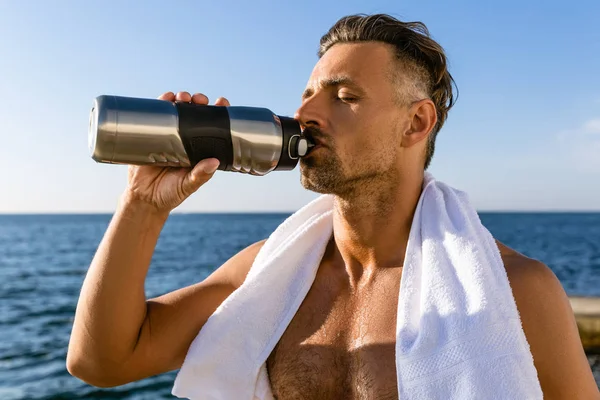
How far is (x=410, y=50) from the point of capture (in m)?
2.87

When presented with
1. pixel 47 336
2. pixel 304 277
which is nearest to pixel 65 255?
pixel 47 336

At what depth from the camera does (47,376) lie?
30.2 ft

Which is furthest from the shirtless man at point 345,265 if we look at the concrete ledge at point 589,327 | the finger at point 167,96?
the concrete ledge at point 589,327

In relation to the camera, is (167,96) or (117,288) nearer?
(167,96)

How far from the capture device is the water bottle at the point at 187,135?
2172 mm

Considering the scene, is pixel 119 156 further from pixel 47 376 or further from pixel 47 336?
pixel 47 336

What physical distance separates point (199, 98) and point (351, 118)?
608mm

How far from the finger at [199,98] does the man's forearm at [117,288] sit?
42cm

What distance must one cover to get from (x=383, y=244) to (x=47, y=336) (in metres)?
10.6

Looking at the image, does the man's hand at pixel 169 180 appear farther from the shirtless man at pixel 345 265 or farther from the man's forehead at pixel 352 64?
the man's forehead at pixel 352 64

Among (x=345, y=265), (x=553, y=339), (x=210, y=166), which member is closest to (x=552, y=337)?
(x=553, y=339)

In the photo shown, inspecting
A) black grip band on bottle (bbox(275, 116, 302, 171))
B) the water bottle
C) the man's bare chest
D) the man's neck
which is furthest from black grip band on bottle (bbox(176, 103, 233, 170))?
the man's bare chest

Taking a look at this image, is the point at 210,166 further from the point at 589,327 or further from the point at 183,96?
the point at 589,327

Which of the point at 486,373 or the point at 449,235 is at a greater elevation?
the point at 449,235
